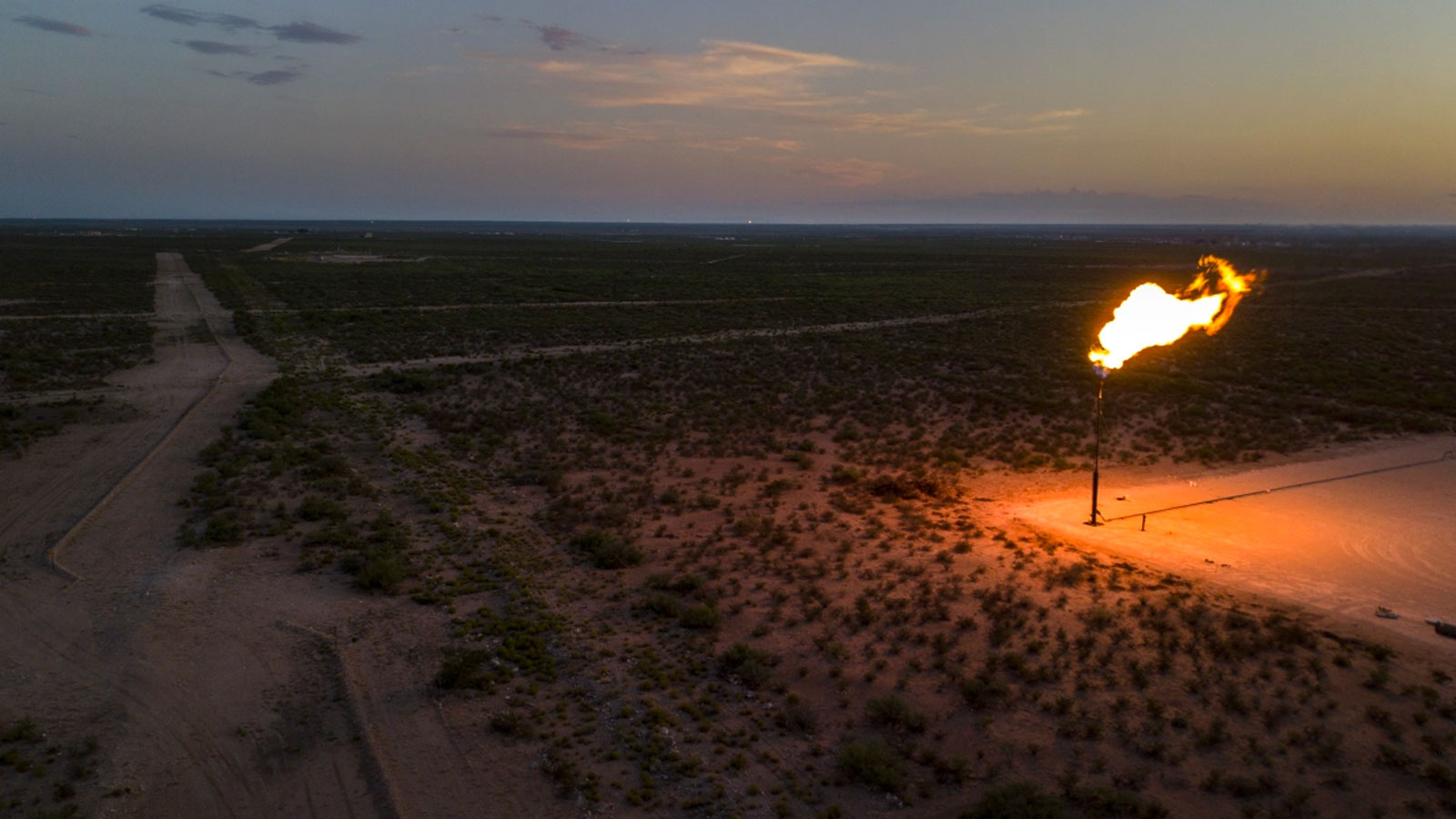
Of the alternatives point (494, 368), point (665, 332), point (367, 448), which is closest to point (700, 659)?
point (367, 448)

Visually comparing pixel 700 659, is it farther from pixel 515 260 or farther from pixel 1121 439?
pixel 515 260

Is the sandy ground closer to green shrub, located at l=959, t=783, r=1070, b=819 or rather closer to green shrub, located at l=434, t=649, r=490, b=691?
green shrub, located at l=959, t=783, r=1070, b=819

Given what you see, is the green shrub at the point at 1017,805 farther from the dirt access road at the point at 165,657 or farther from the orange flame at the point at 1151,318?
the orange flame at the point at 1151,318

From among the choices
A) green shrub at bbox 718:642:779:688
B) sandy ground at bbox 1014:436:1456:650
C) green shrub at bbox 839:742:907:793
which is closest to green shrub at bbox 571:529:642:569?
green shrub at bbox 718:642:779:688

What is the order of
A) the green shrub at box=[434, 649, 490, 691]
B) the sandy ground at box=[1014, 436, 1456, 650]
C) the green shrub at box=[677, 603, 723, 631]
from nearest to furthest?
1. the green shrub at box=[434, 649, 490, 691]
2. the green shrub at box=[677, 603, 723, 631]
3. the sandy ground at box=[1014, 436, 1456, 650]

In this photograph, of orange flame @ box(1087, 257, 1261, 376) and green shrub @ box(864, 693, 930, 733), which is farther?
orange flame @ box(1087, 257, 1261, 376)

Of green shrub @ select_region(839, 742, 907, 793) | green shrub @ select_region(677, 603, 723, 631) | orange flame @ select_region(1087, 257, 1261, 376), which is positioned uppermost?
orange flame @ select_region(1087, 257, 1261, 376)

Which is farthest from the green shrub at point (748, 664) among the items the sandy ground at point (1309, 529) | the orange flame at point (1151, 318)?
the orange flame at point (1151, 318)
